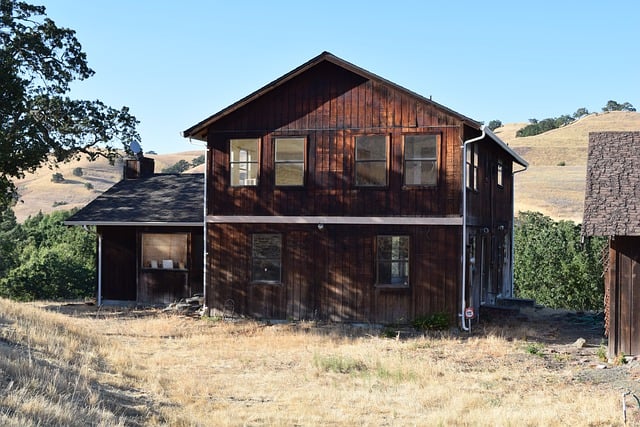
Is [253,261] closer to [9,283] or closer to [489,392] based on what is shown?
[489,392]

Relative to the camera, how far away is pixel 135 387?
43.9ft

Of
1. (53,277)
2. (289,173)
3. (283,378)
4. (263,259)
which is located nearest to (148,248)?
(263,259)

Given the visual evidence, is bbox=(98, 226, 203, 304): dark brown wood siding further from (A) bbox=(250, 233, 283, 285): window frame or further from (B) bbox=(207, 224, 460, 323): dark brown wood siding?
(A) bbox=(250, 233, 283, 285): window frame

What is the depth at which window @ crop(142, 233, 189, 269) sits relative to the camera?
1038 inches

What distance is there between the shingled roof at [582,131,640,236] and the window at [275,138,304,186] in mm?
7852

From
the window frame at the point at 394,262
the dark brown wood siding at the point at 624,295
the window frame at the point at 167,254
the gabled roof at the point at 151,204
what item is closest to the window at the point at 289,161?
the window frame at the point at 394,262

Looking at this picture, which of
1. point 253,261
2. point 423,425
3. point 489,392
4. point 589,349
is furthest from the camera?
point 253,261

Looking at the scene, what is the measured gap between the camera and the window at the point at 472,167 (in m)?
22.3

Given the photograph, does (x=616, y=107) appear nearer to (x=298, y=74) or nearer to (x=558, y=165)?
(x=558, y=165)

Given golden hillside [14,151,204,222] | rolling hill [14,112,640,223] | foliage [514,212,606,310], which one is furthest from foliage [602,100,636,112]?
foliage [514,212,606,310]

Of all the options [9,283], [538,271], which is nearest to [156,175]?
[9,283]

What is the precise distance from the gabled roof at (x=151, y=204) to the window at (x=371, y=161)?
6.12 metres

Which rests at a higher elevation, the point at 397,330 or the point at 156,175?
the point at 156,175

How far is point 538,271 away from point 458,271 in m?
14.2
